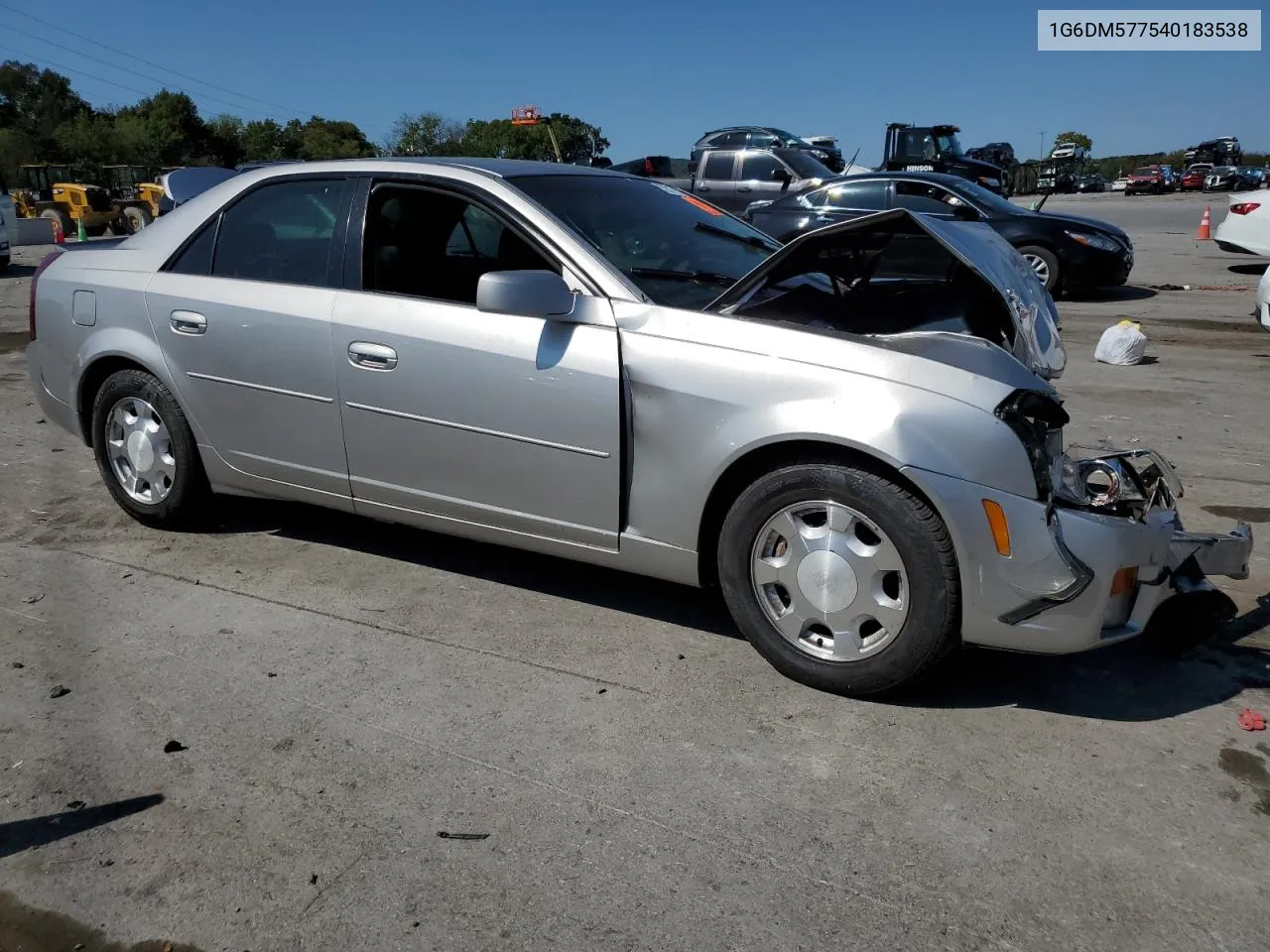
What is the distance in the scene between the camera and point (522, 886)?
2549 millimetres

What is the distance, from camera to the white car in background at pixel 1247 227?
43.2ft

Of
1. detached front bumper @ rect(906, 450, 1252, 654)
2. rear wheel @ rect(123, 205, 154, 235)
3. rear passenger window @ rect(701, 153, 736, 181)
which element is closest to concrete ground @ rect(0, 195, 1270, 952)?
detached front bumper @ rect(906, 450, 1252, 654)

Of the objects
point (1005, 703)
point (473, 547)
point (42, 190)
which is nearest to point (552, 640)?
point (473, 547)

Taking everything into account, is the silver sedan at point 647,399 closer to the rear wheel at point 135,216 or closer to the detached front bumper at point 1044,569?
the detached front bumper at point 1044,569

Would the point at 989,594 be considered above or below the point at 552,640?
above

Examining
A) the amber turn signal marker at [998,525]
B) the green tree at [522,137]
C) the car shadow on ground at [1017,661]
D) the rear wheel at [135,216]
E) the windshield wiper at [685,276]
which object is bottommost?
the car shadow on ground at [1017,661]

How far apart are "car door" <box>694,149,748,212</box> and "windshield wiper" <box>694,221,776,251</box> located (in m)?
13.0

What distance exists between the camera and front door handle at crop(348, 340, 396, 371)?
13.1 feet

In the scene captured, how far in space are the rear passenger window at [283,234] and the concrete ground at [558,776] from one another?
122 cm

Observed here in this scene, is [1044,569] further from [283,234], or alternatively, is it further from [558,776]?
[283,234]

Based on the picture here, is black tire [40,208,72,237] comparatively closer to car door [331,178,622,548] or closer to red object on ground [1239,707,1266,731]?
car door [331,178,622,548]

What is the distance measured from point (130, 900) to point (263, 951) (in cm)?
41

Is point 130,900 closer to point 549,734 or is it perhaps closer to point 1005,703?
point 549,734

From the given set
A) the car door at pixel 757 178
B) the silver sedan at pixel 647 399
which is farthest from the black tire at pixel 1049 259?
the silver sedan at pixel 647 399
